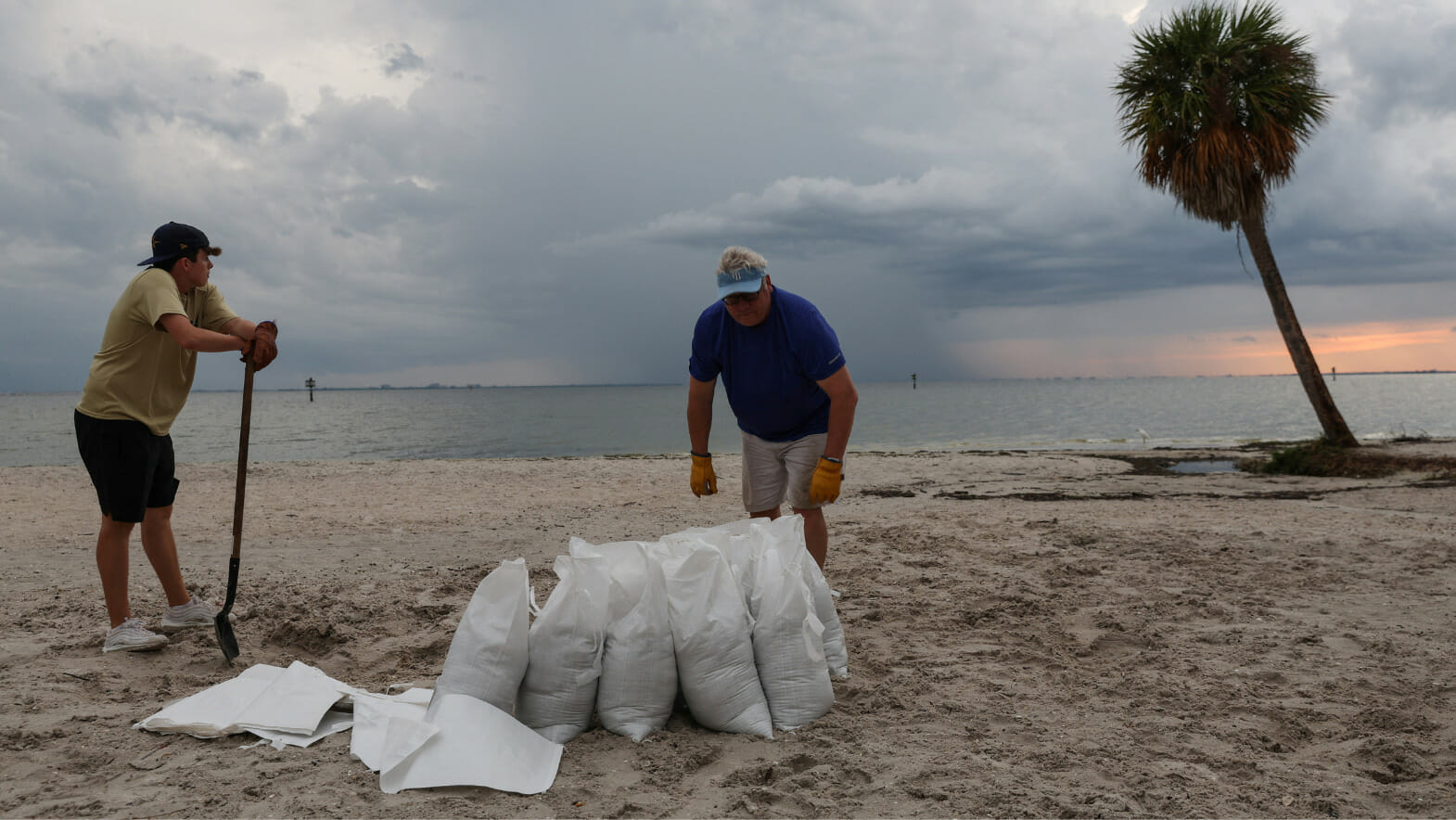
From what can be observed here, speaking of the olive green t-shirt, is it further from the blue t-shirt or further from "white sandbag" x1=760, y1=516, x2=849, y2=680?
"white sandbag" x1=760, y1=516, x2=849, y2=680

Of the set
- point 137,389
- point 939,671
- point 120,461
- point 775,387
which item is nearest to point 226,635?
point 120,461

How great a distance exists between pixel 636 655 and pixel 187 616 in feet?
8.16

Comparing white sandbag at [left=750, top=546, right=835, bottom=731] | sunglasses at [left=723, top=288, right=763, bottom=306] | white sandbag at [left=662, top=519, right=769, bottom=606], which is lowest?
white sandbag at [left=750, top=546, right=835, bottom=731]

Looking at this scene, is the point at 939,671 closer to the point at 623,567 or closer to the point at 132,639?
the point at 623,567

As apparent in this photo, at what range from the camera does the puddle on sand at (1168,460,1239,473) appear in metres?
12.8

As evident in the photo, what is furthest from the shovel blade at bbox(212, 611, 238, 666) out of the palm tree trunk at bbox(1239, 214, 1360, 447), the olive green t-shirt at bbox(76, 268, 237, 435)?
the palm tree trunk at bbox(1239, 214, 1360, 447)

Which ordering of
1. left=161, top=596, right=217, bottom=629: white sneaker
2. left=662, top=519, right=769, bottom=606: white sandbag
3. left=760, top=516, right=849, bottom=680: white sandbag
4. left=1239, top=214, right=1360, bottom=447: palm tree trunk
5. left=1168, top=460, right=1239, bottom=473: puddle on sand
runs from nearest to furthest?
1. left=662, top=519, right=769, bottom=606: white sandbag
2. left=760, top=516, right=849, bottom=680: white sandbag
3. left=161, top=596, right=217, bottom=629: white sneaker
4. left=1239, top=214, right=1360, bottom=447: palm tree trunk
5. left=1168, top=460, right=1239, bottom=473: puddle on sand

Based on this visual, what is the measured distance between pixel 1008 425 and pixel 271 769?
3546 cm

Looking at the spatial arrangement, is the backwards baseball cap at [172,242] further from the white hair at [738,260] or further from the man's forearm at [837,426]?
the man's forearm at [837,426]

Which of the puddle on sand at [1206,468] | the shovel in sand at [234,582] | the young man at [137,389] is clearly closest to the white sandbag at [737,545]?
the shovel in sand at [234,582]

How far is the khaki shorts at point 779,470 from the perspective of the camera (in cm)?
387

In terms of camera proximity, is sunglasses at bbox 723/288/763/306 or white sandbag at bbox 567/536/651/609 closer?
white sandbag at bbox 567/536/651/609

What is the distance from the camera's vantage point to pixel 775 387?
379 cm

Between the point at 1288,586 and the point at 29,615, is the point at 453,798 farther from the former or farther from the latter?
the point at 1288,586
